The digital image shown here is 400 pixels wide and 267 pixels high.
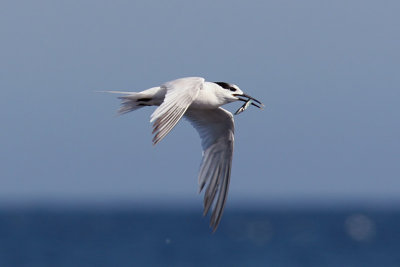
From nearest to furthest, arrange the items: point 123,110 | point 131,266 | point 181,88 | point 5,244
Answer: point 181,88 → point 123,110 → point 131,266 → point 5,244

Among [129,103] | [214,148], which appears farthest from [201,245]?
[129,103]

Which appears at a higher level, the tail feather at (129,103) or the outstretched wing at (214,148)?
the tail feather at (129,103)

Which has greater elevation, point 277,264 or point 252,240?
point 277,264

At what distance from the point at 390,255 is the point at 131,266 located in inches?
522

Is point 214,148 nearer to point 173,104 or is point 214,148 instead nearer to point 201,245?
point 173,104

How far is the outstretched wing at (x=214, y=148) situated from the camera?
13.8 meters

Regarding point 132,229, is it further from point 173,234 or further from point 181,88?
point 181,88

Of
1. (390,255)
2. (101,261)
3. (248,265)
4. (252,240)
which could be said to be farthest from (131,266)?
(252,240)

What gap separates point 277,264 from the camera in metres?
43.9

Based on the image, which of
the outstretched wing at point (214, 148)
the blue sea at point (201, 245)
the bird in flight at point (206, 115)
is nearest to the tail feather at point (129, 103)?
the bird in flight at point (206, 115)

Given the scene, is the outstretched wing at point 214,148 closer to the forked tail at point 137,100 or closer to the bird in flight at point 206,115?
the bird in flight at point 206,115

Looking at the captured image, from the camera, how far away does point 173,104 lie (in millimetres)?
11492

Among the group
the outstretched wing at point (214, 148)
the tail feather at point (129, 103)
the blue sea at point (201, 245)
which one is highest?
the tail feather at point (129, 103)

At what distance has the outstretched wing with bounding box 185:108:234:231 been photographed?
1377 cm
